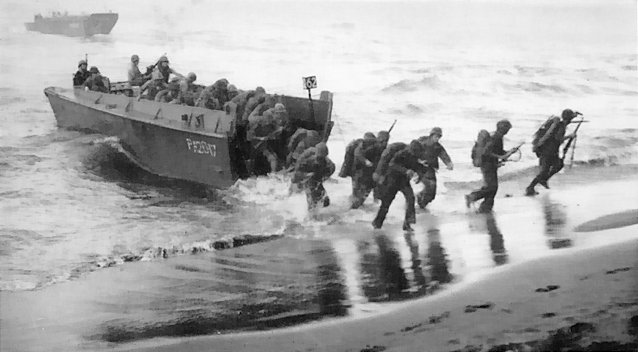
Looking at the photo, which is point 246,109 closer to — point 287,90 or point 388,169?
point 287,90

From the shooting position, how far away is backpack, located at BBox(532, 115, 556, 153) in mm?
3512

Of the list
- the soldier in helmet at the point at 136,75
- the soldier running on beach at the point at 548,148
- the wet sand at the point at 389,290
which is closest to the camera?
the wet sand at the point at 389,290

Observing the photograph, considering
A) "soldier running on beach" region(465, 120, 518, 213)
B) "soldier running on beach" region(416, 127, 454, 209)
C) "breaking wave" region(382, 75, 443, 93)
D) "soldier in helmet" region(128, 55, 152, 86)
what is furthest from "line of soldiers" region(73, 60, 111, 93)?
"soldier running on beach" region(465, 120, 518, 213)

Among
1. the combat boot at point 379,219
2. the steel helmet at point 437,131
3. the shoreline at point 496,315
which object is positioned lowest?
the shoreline at point 496,315

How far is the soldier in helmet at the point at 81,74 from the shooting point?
10.4 ft

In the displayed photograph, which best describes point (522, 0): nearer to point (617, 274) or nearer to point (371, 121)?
point (371, 121)

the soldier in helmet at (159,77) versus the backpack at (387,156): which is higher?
the soldier in helmet at (159,77)

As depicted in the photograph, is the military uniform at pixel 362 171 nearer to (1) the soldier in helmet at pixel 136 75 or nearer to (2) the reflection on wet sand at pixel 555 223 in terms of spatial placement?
(2) the reflection on wet sand at pixel 555 223

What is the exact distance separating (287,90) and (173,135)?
1.74 ft

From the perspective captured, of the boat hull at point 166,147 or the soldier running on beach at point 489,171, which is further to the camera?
the soldier running on beach at point 489,171

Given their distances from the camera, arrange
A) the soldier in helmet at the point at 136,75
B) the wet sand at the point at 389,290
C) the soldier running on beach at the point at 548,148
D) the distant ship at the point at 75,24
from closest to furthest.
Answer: the wet sand at the point at 389,290
the distant ship at the point at 75,24
the soldier in helmet at the point at 136,75
the soldier running on beach at the point at 548,148

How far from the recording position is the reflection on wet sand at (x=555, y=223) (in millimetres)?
3400

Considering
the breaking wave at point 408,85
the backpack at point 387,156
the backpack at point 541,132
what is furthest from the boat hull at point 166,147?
the backpack at point 541,132

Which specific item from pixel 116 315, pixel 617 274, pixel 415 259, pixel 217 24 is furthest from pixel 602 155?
pixel 116 315
